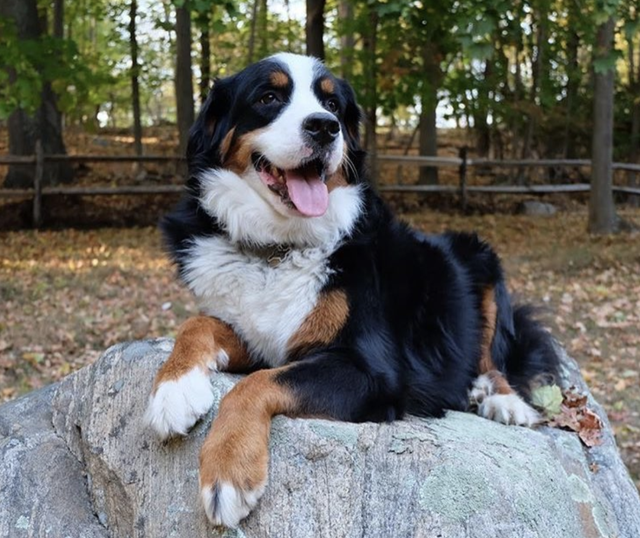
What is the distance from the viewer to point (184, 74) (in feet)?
49.9

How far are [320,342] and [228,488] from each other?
Result: 0.79 metres

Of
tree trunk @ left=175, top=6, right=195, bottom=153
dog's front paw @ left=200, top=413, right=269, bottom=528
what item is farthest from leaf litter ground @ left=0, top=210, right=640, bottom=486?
tree trunk @ left=175, top=6, right=195, bottom=153

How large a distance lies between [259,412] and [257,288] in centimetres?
74

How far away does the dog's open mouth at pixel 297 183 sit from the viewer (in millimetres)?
3199

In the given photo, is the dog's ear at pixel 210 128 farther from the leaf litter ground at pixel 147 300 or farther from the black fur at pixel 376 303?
the leaf litter ground at pixel 147 300

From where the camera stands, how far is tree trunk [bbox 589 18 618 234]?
1309 cm

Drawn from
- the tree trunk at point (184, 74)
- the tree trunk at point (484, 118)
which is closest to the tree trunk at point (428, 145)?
the tree trunk at point (484, 118)

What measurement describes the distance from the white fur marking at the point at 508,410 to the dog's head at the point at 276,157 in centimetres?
→ 106

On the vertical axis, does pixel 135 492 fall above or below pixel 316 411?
below

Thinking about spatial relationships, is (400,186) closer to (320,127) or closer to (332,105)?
(332,105)

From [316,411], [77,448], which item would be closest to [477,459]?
[316,411]

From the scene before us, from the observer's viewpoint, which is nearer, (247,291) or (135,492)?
(135,492)

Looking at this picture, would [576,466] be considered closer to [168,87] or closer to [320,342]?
[320,342]

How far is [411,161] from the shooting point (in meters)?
17.4
